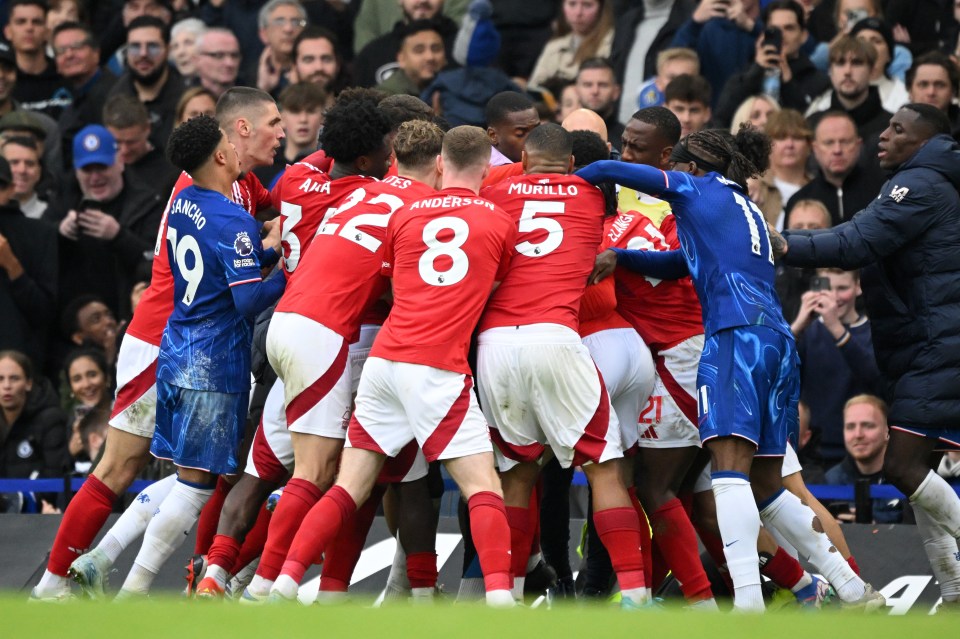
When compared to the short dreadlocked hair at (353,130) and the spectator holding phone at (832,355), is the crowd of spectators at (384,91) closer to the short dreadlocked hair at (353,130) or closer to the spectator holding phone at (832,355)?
the spectator holding phone at (832,355)

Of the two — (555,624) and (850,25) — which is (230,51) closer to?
(850,25)

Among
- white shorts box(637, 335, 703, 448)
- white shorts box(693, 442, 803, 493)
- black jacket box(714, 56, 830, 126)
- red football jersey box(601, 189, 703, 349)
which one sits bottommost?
white shorts box(693, 442, 803, 493)

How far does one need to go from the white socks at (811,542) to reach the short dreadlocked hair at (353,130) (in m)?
2.92

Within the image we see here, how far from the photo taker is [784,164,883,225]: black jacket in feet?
39.3

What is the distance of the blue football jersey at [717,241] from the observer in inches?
319

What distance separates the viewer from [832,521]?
912 centimetres

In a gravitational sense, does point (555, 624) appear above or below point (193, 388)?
below

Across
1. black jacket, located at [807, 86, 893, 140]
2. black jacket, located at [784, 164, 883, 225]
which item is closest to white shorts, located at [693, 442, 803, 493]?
black jacket, located at [784, 164, 883, 225]

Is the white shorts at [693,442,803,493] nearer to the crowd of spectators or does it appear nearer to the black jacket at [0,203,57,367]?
the crowd of spectators

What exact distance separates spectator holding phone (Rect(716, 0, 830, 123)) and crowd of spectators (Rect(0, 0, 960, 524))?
2 centimetres

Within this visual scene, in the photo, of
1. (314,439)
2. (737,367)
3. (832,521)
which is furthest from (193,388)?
(832,521)

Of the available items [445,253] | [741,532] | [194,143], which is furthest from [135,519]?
[741,532]

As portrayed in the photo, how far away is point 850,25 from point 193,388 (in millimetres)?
7402

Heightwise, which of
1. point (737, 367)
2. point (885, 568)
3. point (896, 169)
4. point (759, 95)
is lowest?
point (885, 568)
